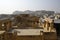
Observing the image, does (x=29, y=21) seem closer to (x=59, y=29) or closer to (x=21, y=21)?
(x=21, y=21)

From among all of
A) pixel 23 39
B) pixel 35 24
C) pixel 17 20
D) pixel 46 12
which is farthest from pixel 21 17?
pixel 46 12

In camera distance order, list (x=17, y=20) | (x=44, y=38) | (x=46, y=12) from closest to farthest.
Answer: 1. (x=44, y=38)
2. (x=17, y=20)
3. (x=46, y=12)

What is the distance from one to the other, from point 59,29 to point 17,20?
216cm

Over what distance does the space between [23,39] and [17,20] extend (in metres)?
2.53

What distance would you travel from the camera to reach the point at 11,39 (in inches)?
153

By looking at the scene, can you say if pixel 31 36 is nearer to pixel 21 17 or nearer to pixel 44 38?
pixel 44 38

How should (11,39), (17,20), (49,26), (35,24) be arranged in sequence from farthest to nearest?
(17,20), (35,24), (49,26), (11,39)

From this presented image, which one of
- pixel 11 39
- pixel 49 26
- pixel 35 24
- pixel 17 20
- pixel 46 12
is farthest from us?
pixel 46 12

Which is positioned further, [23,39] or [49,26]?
[49,26]

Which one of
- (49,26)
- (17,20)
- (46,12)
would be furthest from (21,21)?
(46,12)

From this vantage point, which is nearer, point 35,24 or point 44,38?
point 44,38

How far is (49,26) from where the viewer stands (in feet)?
18.7

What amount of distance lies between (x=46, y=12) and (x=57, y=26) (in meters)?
5.64

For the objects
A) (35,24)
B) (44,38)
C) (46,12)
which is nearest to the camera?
(44,38)
